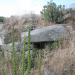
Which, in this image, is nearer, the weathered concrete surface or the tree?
the weathered concrete surface

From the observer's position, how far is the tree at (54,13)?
8.27 meters

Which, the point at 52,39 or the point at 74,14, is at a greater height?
A: the point at 74,14

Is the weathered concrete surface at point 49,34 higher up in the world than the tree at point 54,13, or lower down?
lower down

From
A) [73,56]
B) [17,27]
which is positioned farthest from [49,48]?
[17,27]

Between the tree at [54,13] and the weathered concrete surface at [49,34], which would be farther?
the tree at [54,13]

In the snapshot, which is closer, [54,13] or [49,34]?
[49,34]

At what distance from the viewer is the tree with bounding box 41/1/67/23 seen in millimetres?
8273

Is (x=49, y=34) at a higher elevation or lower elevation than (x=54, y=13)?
lower

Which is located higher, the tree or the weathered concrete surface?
the tree

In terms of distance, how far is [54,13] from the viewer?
827cm

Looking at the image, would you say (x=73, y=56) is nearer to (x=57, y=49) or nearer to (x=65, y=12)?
(x=57, y=49)

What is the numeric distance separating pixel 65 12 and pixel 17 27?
5.63 ft

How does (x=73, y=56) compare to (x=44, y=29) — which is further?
(x=44, y=29)

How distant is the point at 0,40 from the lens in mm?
8969
